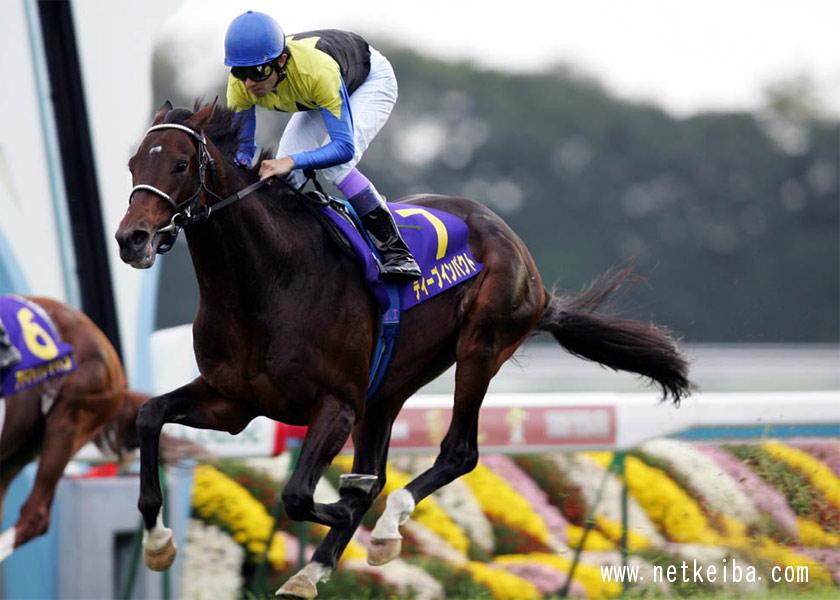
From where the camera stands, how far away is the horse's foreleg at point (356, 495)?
4238 millimetres

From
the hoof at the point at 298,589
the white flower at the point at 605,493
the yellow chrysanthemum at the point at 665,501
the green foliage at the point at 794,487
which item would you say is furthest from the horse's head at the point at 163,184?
the green foliage at the point at 794,487

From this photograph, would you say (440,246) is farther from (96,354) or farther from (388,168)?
(388,168)

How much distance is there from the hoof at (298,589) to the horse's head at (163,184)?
1111 millimetres

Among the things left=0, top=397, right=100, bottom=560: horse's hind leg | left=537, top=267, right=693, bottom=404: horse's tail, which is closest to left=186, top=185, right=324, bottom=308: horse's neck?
left=537, top=267, right=693, bottom=404: horse's tail

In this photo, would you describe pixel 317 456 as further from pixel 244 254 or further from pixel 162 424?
pixel 244 254

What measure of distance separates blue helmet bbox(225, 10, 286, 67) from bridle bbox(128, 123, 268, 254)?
25cm

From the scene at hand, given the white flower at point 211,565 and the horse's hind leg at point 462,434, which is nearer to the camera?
the horse's hind leg at point 462,434

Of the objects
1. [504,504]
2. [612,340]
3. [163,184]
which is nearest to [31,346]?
[504,504]

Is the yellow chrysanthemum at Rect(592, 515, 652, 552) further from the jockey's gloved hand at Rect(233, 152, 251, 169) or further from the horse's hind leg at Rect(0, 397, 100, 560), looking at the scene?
the jockey's gloved hand at Rect(233, 152, 251, 169)

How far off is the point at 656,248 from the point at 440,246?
74.9ft

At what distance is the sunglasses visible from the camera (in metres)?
4.00

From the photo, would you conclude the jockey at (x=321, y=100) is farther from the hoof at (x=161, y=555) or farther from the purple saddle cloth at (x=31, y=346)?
the purple saddle cloth at (x=31, y=346)

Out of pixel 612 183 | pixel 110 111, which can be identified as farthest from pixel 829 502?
pixel 612 183

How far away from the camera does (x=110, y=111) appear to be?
25.3 ft
